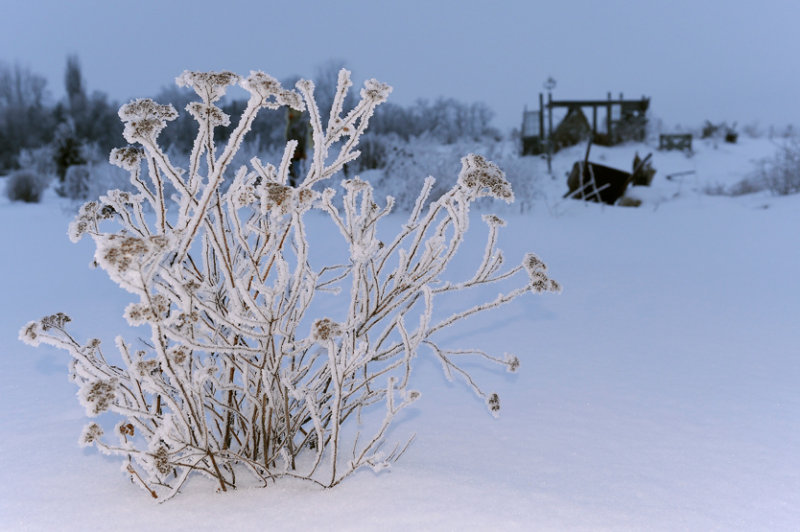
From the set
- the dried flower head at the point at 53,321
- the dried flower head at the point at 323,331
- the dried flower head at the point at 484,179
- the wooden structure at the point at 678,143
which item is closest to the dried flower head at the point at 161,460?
the dried flower head at the point at 53,321

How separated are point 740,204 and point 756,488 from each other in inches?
405

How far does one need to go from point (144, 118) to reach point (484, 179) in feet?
2.22

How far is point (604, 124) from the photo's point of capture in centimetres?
2519

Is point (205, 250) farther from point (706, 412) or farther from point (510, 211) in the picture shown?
point (510, 211)

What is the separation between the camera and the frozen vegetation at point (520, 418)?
151cm

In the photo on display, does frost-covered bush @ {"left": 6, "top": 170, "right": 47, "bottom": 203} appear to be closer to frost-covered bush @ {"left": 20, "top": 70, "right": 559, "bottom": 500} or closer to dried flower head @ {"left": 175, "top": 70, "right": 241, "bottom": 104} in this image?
frost-covered bush @ {"left": 20, "top": 70, "right": 559, "bottom": 500}

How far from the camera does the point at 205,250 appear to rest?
1.65 metres

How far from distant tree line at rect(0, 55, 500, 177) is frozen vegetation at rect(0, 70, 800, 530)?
6947mm

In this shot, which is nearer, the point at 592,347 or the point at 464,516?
the point at 464,516

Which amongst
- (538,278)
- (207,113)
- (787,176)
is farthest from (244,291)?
(787,176)

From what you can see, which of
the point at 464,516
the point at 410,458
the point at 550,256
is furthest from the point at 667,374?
the point at 550,256

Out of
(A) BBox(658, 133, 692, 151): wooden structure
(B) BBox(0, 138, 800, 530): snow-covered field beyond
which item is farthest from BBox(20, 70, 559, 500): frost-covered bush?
(A) BBox(658, 133, 692, 151): wooden structure

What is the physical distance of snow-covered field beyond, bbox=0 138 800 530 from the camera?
1520 millimetres

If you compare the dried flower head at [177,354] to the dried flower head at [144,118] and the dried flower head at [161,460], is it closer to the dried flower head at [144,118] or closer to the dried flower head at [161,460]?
the dried flower head at [161,460]
